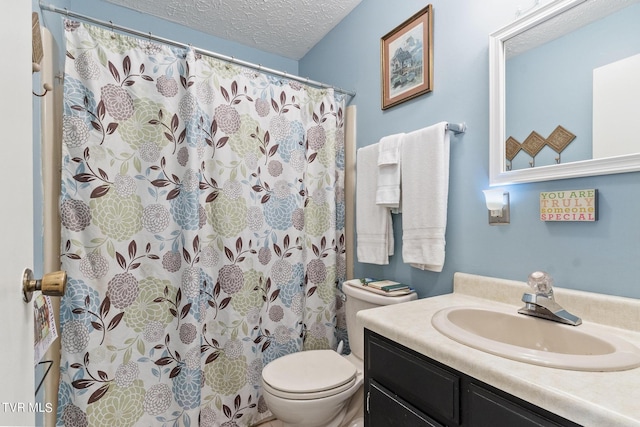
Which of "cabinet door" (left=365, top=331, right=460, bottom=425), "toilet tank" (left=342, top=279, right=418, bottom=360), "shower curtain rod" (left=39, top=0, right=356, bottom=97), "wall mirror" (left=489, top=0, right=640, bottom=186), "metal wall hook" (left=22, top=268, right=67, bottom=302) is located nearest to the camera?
"metal wall hook" (left=22, top=268, right=67, bottom=302)

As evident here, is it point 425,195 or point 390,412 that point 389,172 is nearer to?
point 425,195

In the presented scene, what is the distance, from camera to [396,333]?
36.3 inches

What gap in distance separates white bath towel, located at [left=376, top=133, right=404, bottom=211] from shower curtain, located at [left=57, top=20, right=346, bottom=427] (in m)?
0.48

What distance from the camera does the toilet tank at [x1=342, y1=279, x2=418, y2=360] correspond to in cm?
144

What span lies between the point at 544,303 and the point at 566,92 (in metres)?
0.70

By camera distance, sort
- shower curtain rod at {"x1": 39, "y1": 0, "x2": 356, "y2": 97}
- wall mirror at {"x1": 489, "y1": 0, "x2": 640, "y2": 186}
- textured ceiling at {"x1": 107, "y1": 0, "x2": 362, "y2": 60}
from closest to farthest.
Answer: wall mirror at {"x1": 489, "y1": 0, "x2": 640, "y2": 186} → shower curtain rod at {"x1": 39, "y1": 0, "x2": 356, "y2": 97} → textured ceiling at {"x1": 107, "y1": 0, "x2": 362, "y2": 60}

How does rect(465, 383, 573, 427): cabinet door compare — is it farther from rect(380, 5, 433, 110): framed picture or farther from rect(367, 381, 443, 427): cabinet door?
rect(380, 5, 433, 110): framed picture

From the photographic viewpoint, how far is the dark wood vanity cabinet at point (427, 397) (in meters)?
0.64

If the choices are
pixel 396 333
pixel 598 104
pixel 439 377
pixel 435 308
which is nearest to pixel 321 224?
pixel 435 308

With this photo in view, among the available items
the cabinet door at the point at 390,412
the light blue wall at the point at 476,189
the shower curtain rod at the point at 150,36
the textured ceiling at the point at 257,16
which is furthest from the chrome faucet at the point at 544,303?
the textured ceiling at the point at 257,16

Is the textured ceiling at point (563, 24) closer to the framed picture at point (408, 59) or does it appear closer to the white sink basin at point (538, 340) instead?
the framed picture at point (408, 59)

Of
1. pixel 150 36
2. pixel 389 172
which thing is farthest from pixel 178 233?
→ pixel 389 172

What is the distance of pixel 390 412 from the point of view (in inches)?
37.4

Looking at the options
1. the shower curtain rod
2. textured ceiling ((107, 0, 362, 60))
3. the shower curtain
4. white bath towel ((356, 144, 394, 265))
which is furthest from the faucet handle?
textured ceiling ((107, 0, 362, 60))
